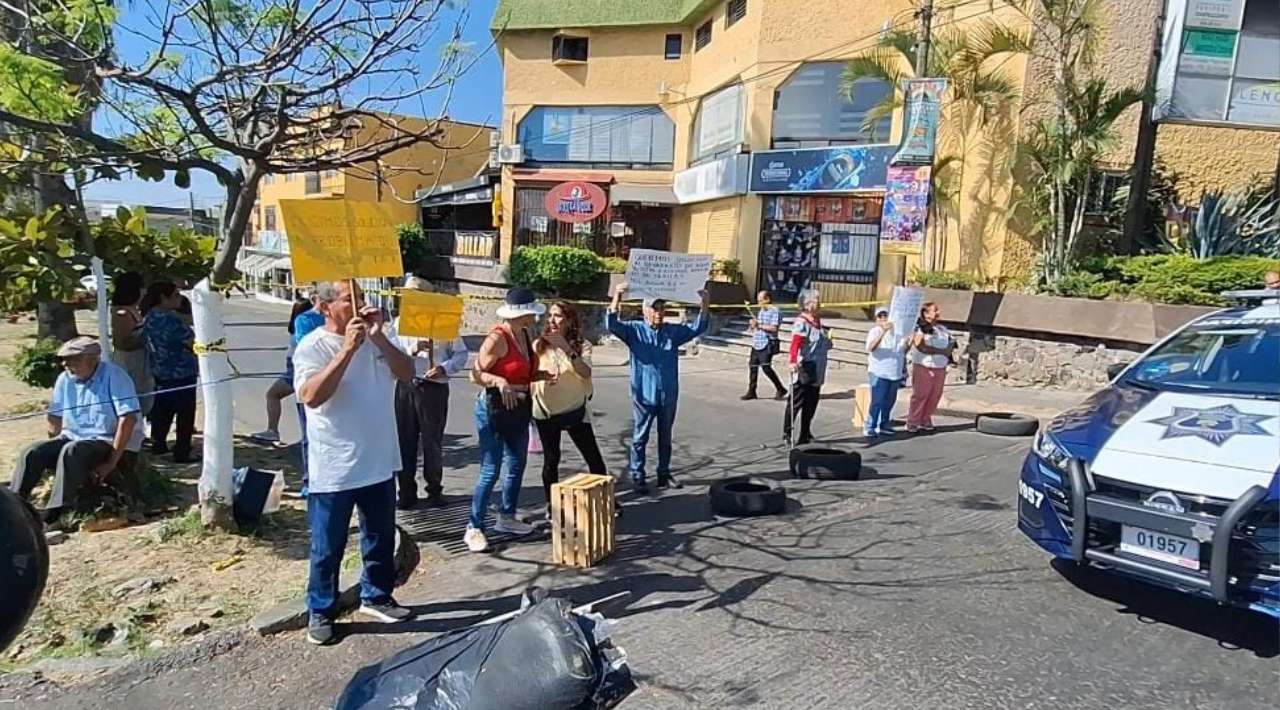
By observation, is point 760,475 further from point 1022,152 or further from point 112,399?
point 1022,152

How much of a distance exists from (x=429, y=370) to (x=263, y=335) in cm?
1666

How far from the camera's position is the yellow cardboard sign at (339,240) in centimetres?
380

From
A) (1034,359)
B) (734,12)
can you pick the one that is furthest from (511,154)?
(1034,359)

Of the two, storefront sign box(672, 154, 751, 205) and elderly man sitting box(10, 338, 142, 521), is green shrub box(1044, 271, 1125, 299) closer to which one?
storefront sign box(672, 154, 751, 205)

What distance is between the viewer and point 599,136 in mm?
24281

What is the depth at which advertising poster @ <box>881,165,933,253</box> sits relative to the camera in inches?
547

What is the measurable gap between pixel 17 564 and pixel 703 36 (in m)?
23.5

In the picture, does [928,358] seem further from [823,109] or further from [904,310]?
[823,109]

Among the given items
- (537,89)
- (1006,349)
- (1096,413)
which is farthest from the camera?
(537,89)

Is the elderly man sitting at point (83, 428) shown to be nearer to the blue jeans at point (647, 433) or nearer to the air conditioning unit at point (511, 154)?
the blue jeans at point (647, 433)

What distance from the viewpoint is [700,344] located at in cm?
1670

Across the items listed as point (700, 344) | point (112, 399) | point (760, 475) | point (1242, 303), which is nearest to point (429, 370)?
point (112, 399)

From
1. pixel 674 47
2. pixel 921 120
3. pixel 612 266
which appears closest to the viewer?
pixel 921 120

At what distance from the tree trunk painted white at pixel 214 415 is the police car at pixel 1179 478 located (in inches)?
192
